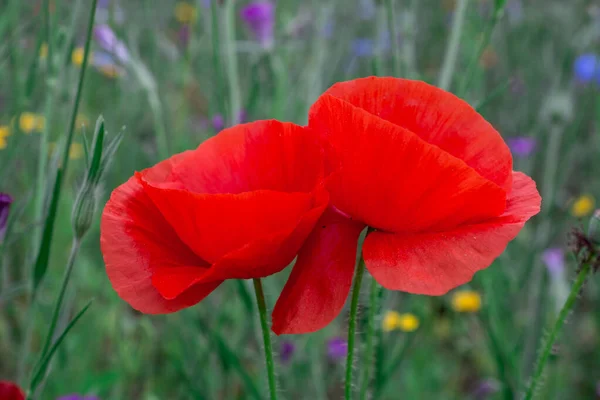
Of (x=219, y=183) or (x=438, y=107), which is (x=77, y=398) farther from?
(x=438, y=107)

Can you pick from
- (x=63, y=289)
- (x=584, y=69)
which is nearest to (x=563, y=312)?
(x=63, y=289)

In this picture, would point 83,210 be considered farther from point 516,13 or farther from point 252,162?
point 516,13

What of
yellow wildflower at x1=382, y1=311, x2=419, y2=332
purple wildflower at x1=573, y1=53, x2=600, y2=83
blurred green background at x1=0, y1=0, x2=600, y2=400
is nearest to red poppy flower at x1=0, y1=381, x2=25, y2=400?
blurred green background at x1=0, y1=0, x2=600, y2=400

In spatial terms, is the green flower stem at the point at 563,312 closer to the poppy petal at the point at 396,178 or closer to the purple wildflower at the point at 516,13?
the poppy petal at the point at 396,178

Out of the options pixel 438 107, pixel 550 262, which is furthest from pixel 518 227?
pixel 550 262

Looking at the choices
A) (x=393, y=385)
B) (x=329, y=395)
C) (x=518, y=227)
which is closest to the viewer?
(x=518, y=227)

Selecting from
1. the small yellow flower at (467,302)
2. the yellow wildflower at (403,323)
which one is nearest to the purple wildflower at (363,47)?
the small yellow flower at (467,302)
